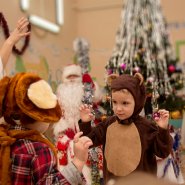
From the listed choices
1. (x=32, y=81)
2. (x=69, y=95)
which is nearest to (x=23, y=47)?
(x=69, y=95)

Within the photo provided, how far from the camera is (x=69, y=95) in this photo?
2.88 metres

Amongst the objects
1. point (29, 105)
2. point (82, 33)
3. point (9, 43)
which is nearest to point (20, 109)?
point (29, 105)

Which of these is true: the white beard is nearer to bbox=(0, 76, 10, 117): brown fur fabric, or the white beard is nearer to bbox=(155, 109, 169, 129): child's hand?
bbox=(155, 109, 169, 129): child's hand

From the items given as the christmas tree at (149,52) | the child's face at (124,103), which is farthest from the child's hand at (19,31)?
the christmas tree at (149,52)

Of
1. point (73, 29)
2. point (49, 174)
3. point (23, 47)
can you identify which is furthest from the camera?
point (73, 29)

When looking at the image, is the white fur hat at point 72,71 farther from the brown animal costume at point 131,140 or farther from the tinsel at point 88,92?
the brown animal costume at point 131,140

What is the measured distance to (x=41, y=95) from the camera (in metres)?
0.99

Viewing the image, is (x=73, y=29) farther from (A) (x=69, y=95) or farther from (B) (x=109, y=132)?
(B) (x=109, y=132)

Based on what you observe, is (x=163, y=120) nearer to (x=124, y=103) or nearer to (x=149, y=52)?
(x=124, y=103)

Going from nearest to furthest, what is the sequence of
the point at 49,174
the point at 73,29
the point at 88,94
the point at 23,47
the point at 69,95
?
the point at 49,174 < the point at 88,94 < the point at 69,95 < the point at 23,47 < the point at 73,29

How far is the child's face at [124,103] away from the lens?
1.52m

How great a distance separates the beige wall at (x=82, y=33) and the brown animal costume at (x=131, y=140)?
1.86 metres

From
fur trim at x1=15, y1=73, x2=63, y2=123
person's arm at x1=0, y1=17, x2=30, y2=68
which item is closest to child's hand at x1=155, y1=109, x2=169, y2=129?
fur trim at x1=15, y1=73, x2=63, y2=123

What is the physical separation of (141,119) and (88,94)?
0.72m
